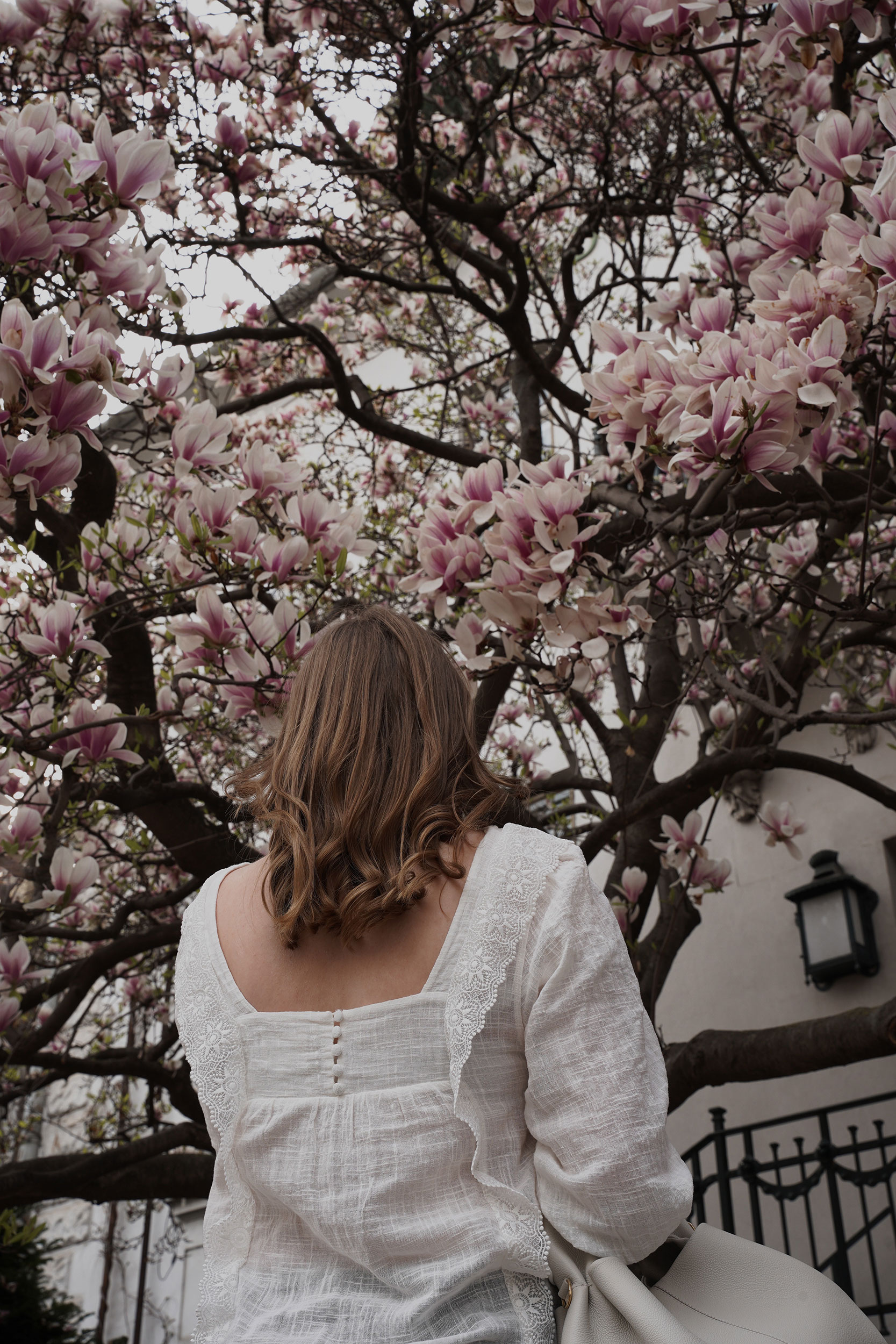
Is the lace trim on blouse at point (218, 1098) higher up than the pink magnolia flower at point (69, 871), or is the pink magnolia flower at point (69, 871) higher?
the pink magnolia flower at point (69, 871)

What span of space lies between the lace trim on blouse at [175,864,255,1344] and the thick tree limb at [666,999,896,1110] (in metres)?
2.12

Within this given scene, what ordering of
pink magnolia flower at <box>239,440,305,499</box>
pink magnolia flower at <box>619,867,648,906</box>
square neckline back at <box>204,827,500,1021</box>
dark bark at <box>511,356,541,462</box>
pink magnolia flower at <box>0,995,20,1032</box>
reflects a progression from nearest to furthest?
square neckline back at <box>204,827,500,1021</box>
pink magnolia flower at <box>239,440,305,499</box>
pink magnolia flower at <box>0,995,20,1032</box>
pink magnolia flower at <box>619,867,648,906</box>
dark bark at <box>511,356,541,462</box>

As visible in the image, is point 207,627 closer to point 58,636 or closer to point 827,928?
point 58,636

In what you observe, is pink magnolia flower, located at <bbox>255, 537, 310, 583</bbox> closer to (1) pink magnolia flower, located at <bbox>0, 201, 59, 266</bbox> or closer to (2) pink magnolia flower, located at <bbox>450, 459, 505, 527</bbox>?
(2) pink magnolia flower, located at <bbox>450, 459, 505, 527</bbox>

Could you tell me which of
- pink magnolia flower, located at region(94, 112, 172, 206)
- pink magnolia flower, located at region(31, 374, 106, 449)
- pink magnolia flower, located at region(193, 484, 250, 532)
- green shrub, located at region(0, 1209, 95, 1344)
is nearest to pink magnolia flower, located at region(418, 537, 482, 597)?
pink magnolia flower, located at region(193, 484, 250, 532)

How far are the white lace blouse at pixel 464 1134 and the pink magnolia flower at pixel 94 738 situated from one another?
143cm

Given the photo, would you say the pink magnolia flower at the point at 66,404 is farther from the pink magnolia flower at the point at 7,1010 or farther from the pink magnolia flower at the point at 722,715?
the pink magnolia flower at the point at 722,715

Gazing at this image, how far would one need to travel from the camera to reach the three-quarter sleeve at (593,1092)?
54.3 inches

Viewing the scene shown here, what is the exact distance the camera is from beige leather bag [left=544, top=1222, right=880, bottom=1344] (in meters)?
1.32

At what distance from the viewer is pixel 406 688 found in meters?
1.67

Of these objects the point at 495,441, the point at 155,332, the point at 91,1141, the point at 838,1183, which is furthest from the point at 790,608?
the point at 91,1141

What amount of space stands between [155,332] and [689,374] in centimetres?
194

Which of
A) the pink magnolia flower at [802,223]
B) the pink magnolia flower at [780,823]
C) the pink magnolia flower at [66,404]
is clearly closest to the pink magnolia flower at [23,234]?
the pink magnolia flower at [66,404]

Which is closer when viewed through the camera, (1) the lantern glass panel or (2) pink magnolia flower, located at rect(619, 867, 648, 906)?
(2) pink magnolia flower, located at rect(619, 867, 648, 906)
